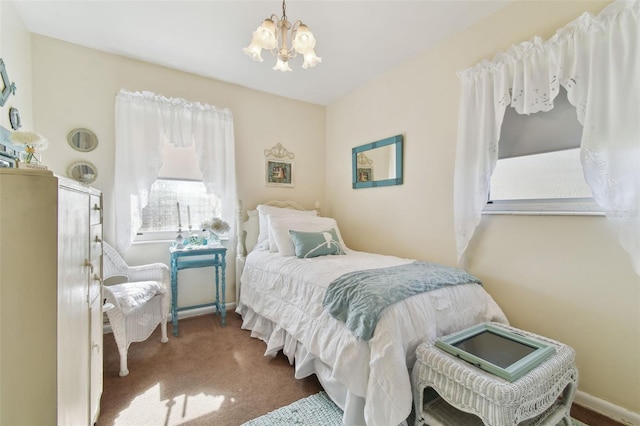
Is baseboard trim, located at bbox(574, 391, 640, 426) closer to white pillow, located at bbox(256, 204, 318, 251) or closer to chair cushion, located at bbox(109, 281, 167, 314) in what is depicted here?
white pillow, located at bbox(256, 204, 318, 251)

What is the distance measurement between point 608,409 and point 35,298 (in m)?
2.74

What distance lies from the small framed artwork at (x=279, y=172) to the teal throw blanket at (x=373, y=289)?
200 centimetres

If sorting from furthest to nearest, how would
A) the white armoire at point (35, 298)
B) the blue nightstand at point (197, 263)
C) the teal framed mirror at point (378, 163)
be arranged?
the teal framed mirror at point (378, 163), the blue nightstand at point (197, 263), the white armoire at point (35, 298)

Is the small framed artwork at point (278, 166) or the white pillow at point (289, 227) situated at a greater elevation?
the small framed artwork at point (278, 166)

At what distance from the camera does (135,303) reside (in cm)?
199

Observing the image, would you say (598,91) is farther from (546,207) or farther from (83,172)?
(83,172)

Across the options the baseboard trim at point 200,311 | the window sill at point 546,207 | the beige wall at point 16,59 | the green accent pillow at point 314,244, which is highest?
the beige wall at point 16,59

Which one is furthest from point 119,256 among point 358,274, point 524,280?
point 524,280

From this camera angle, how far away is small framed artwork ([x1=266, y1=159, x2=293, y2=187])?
3.42m

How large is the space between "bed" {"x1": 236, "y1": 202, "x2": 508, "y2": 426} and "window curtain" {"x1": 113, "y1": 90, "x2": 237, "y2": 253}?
785 mm

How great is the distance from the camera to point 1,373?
738 millimetres

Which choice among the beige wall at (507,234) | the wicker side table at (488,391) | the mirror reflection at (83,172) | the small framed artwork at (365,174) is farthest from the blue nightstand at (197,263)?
the wicker side table at (488,391)

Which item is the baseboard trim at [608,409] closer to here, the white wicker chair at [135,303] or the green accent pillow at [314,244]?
the green accent pillow at [314,244]

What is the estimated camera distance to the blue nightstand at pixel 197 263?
2555mm
